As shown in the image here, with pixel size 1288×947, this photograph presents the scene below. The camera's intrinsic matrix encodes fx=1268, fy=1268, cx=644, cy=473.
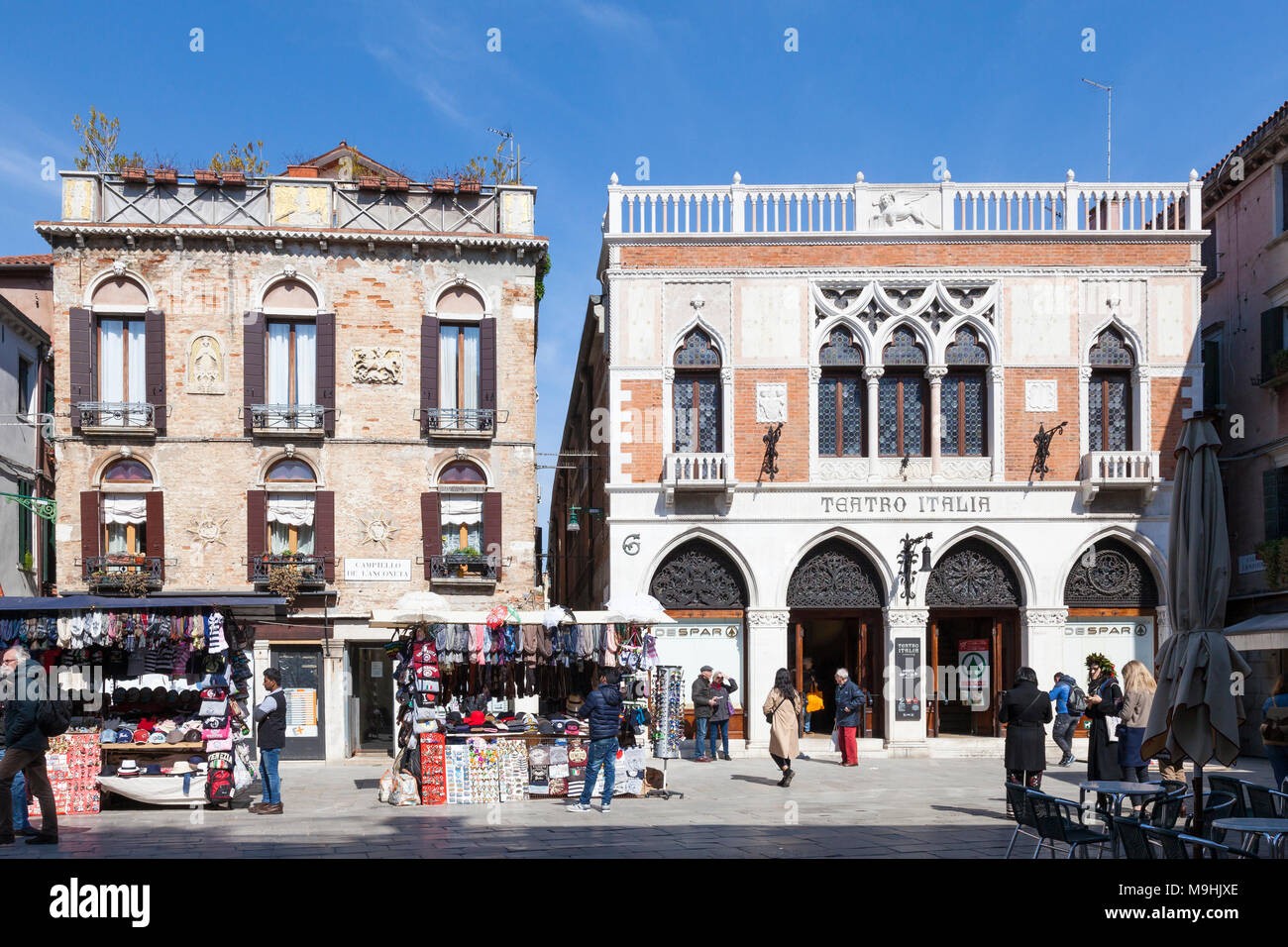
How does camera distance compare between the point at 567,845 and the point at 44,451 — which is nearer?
the point at 567,845

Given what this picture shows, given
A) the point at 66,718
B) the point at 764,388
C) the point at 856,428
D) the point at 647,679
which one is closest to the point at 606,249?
the point at 764,388

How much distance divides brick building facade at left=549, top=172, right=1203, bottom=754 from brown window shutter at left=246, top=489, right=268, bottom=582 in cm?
661

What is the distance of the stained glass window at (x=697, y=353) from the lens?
2481cm

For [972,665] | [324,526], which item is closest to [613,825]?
[324,526]

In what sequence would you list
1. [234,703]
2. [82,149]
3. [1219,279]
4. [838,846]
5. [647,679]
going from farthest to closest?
[1219,279]
[82,149]
[647,679]
[234,703]
[838,846]

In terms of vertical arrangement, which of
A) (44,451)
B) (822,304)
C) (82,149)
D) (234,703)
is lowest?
(234,703)

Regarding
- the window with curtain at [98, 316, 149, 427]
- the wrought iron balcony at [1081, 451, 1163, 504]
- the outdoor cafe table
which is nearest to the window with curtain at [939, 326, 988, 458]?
the wrought iron balcony at [1081, 451, 1163, 504]

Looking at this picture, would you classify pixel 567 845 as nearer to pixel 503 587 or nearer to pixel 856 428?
pixel 503 587

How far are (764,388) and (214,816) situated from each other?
13330 millimetres

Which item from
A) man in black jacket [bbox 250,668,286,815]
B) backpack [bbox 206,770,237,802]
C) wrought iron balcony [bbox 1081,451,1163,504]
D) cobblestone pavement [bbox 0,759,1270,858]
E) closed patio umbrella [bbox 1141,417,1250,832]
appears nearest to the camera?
closed patio umbrella [bbox 1141,417,1250,832]

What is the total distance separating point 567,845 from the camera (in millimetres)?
12414

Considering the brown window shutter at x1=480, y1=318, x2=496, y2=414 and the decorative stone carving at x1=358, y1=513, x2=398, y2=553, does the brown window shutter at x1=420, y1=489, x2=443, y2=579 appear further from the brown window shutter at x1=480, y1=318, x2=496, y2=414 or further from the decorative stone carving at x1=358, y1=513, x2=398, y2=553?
the brown window shutter at x1=480, y1=318, x2=496, y2=414

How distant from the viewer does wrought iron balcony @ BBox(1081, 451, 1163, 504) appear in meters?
24.3

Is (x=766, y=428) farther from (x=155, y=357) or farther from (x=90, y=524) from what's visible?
(x=90, y=524)
